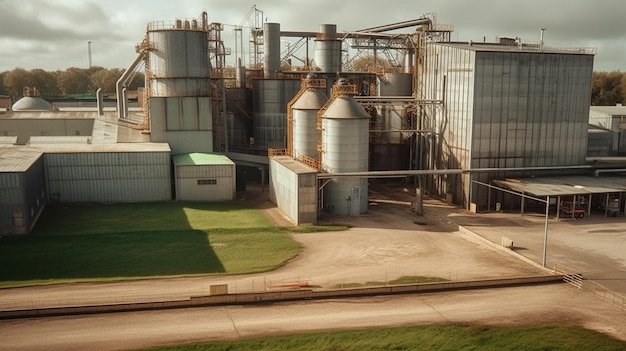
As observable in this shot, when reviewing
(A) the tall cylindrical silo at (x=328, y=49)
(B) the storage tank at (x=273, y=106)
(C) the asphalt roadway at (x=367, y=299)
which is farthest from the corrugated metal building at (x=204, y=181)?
(A) the tall cylindrical silo at (x=328, y=49)

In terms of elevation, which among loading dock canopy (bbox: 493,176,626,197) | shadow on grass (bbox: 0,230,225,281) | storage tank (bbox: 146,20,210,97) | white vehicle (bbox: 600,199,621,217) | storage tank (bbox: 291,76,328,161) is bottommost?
shadow on grass (bbox: 0,230,225,281)

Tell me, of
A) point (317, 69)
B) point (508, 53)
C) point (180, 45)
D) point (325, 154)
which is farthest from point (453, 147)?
point (180, 45)

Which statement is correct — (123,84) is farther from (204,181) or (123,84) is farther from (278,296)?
(278,296)

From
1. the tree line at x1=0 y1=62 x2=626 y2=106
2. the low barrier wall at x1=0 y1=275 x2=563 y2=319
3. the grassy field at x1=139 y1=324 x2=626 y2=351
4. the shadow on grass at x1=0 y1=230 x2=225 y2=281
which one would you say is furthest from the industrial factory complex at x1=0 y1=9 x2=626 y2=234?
the tree line at x1=0 y1=62 x2=626 y2=106

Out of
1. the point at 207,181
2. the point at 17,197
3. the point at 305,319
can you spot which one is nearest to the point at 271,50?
the point at 207,181

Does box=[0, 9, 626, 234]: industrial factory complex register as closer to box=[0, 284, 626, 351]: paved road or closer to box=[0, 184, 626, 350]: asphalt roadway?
box=[0, 184, 626, 350]: asphalt roadway

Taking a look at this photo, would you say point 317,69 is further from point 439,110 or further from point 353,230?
point 353,230

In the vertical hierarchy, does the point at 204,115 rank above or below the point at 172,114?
below
